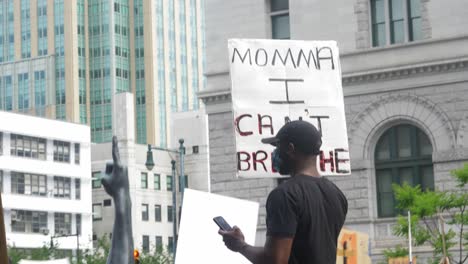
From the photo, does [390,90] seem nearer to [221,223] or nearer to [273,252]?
[221,223]

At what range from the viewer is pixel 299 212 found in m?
6.50

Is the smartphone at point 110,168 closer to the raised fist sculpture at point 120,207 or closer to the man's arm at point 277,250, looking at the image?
the raised fist sculpture at point 120,207

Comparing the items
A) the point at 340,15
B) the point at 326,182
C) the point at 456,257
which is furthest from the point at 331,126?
the point at 340,15

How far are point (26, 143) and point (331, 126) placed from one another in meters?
95.7

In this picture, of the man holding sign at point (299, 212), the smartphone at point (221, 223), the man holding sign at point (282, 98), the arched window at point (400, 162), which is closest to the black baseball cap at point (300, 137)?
the man holding sign at point (299, 212)

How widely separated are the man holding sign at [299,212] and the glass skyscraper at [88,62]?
460ft

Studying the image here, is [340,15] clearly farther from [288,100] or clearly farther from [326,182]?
[326,182]

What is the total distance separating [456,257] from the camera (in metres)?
38.6

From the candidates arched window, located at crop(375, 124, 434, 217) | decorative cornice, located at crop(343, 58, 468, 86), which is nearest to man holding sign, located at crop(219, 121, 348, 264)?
decorative cornice, located at crop(343, 58, 468, 86)

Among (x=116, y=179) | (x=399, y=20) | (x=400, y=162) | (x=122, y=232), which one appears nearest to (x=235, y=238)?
(x=122, y=232)

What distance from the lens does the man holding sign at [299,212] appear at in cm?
641

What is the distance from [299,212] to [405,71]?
34.4 meters

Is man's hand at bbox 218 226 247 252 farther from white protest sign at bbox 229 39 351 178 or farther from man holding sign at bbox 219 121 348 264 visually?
white protest sign at bbox 229 39 351 178

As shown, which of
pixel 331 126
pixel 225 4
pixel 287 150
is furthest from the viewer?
pixel 225 4
